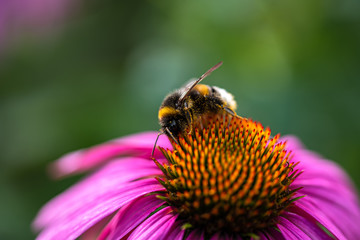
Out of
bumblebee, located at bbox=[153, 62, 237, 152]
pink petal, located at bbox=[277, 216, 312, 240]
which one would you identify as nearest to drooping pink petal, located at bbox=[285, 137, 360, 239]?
pink petal, located at bbox=[277, 216, 312, 240]

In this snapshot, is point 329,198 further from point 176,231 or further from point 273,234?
point 176,231

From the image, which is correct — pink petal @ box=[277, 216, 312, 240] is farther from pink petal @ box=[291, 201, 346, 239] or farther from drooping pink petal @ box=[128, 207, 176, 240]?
drooping pink petal @ box=[128, 207, 176, 240]

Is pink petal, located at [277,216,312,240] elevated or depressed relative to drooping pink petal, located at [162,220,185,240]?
depressed

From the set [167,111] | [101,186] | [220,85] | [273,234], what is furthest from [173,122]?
[220,85]

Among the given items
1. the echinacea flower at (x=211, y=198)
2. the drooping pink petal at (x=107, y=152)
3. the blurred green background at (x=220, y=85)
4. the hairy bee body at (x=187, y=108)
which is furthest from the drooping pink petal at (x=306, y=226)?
the blurred green background at (x=220, y=85)

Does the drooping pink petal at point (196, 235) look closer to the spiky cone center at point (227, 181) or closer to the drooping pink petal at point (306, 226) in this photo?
the spiky cone center at point (227, 181)

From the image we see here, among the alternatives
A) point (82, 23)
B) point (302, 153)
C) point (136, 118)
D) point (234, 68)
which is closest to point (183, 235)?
point (302, 153)

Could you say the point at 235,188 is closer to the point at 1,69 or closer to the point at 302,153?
the point at 302,153
